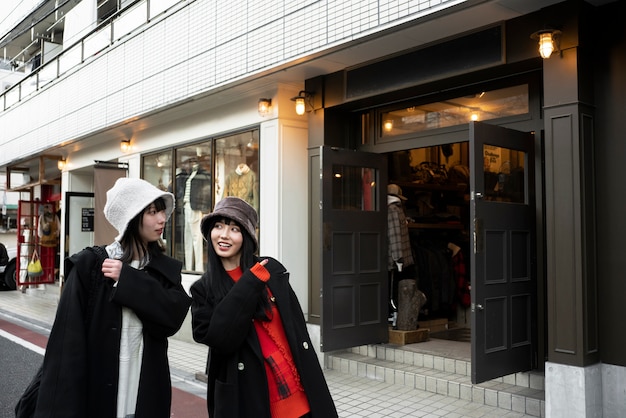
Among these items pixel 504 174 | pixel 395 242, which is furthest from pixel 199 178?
pixel 504 174

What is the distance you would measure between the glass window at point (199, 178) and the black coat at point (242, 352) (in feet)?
19.3

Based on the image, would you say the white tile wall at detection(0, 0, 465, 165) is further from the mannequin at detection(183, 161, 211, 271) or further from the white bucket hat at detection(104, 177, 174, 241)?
the white bucket hat at detection(104, 177, 174, 241)

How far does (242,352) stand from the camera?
2541mm

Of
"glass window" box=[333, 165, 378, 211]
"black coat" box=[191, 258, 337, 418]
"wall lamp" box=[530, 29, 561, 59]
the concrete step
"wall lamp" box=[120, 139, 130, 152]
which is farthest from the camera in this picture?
"wall lamp" box=[120, 139, 130, 152]

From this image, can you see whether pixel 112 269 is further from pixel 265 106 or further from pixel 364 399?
pixel 265 106

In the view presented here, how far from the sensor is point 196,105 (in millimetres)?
9172

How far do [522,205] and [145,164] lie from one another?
7.63m

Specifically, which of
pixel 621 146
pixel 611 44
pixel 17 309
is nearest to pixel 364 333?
pixel 621 146

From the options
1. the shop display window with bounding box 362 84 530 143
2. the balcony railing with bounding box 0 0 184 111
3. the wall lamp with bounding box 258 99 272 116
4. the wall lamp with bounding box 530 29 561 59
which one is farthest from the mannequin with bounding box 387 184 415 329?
the balcony railing with bounding box 0 0 184 111

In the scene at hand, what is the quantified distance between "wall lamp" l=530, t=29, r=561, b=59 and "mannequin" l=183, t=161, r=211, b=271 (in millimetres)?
5834

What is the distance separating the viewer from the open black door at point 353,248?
701cm

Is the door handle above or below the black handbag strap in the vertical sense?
above

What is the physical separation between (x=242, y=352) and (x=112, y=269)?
66 cm

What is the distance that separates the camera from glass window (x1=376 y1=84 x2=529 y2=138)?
610 cm
